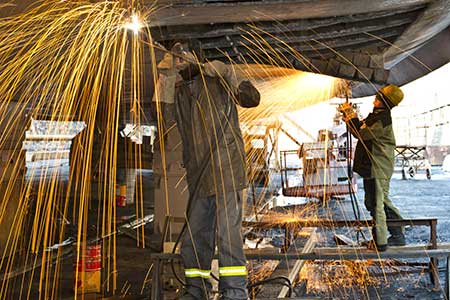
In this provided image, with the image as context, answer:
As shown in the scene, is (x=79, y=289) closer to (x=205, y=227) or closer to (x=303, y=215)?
(x=205, y=227)

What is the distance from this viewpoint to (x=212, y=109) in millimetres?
3373

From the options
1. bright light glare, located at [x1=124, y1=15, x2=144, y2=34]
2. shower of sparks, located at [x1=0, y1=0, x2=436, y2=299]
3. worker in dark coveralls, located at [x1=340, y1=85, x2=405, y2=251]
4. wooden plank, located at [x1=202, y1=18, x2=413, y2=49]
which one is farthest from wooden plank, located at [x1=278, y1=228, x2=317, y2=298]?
bright light glare, located at [x1=124, y1=15, x2=144, y2=34]

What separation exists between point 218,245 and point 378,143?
2.60 m

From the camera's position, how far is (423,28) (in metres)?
4.89

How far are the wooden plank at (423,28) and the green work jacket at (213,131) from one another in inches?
79.6

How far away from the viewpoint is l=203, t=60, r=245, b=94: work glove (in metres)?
3.30

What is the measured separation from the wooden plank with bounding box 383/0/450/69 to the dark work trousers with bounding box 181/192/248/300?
7.92ft

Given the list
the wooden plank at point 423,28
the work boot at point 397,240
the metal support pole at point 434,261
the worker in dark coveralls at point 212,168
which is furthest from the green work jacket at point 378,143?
the worker in dark coveralls at point 212,168

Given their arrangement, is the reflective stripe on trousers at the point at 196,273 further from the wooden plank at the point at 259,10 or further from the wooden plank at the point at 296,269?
the wooden plank at the point at 259,10

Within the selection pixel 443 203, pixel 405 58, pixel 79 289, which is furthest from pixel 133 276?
pixel 443 203

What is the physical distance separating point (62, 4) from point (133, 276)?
13.4 feet

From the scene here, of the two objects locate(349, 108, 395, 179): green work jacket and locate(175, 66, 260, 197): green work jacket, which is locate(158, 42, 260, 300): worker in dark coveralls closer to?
locate(175, 66, 260, 197): green work jacket

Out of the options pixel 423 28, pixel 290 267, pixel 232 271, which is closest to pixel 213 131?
pixel 232 271

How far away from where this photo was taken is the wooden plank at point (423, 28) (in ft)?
14.2
